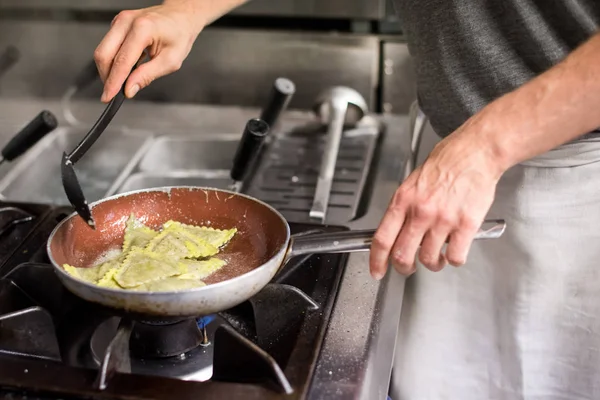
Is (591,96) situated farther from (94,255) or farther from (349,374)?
(94,255)

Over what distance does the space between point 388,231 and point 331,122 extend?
21.7 inches

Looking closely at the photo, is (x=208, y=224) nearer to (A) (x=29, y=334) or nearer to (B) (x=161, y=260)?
(B) (x=161, y=260)

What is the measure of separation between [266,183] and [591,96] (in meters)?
0.60

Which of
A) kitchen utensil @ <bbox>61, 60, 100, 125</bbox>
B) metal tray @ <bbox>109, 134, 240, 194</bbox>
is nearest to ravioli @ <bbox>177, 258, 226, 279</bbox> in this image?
metal tray @ <bbox>109, 134, 240, 194</bbox>

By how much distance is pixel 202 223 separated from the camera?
0.93 meters

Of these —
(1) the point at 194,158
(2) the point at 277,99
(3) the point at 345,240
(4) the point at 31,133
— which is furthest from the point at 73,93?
(3) the point at 345,240

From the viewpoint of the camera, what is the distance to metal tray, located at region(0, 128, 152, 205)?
124 centimetres

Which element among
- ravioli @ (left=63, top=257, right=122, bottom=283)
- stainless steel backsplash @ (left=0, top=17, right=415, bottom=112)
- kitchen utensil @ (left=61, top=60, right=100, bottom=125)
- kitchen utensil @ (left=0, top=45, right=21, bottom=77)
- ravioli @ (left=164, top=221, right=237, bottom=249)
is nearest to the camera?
ravioli @ (left=63, top=257, right=122, bottom=283)

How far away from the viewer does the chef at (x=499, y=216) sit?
0.92 m

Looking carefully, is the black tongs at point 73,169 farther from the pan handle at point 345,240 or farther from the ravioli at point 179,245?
the pan handle at point 345,240

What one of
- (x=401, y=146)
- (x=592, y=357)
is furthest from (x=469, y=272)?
(x=401, y=146)

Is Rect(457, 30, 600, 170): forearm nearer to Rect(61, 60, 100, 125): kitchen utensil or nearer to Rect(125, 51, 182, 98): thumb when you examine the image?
Rect(125, 51, 182, 98): thumb

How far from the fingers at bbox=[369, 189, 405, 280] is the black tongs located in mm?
327

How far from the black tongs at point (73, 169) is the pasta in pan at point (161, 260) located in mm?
57
